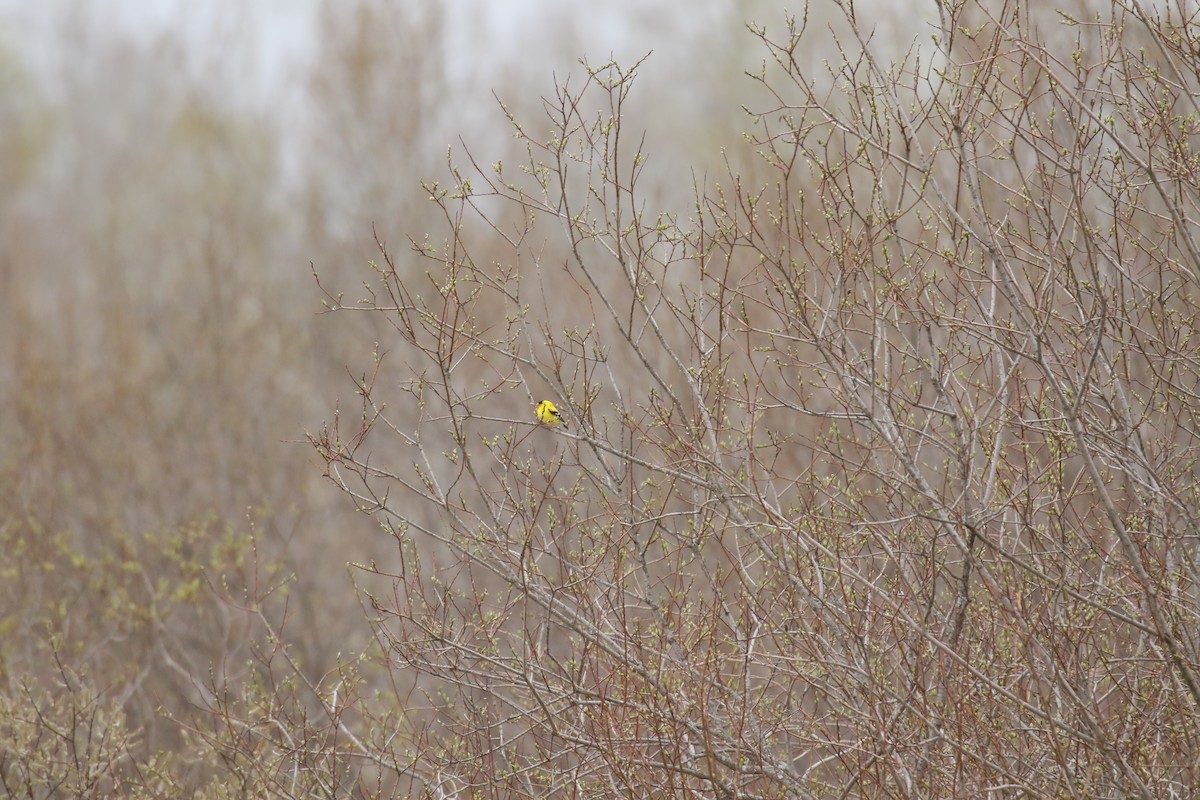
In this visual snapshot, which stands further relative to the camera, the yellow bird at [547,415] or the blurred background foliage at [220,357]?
the blurred background foliage at [220,357]

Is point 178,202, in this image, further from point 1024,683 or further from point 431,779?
point 1024,683

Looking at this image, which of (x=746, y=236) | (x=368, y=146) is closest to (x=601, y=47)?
(x=368, y=146)

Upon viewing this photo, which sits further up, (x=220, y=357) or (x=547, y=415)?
(x=220, y=357)

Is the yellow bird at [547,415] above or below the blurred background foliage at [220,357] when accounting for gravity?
below

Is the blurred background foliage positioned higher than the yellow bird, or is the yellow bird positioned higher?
the blurred background foliage

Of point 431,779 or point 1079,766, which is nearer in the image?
point 1079,766

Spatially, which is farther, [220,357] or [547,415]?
[220,357]

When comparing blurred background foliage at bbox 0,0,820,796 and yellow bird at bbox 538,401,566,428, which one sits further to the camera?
blurred background foliage at bbox 0,0,820,796

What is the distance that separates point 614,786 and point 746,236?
1816 mm

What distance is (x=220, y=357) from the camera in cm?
1262

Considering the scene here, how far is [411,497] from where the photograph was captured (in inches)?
524

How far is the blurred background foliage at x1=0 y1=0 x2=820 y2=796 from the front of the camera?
27.9ft

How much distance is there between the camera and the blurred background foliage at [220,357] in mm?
8516

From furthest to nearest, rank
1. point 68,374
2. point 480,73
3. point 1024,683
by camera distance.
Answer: point 480,73 → point 68,374 → point 1024,683
